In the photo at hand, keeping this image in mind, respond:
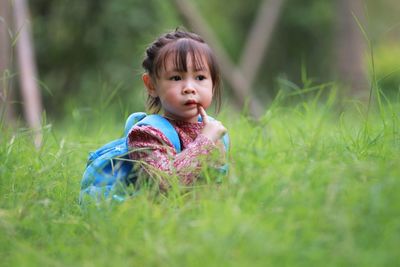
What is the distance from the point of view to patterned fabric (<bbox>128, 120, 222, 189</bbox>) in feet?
8.50

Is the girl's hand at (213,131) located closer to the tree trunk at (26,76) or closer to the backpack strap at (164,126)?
the backpack strap at (164,126)

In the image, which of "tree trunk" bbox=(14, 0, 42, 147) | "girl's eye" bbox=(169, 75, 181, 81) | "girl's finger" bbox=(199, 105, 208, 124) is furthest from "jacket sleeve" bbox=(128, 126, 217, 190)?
"tree trunk" bbox=(14, 0, 42, 147)

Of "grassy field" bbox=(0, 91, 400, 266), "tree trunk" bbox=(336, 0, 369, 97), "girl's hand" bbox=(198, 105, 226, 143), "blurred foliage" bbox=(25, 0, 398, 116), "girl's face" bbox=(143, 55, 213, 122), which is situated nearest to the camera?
"grassy field" bbox=(0, 91, 400, 266)

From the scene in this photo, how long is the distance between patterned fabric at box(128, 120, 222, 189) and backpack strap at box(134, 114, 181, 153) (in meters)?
0.03

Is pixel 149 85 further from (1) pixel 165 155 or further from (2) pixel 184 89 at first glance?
(1) pixel 165 155

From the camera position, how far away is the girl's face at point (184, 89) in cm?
282

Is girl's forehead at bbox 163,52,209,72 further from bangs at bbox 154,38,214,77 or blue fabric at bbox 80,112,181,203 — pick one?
blue fabric at bbox 80,112,181,203

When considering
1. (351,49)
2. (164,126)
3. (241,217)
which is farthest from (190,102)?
(351,49)

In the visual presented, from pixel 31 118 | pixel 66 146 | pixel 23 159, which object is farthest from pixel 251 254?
pixel 31 118

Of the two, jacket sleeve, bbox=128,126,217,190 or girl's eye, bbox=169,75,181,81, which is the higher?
girl's eye, bbox=169,75,181,81

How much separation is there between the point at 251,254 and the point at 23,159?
5.36 ft

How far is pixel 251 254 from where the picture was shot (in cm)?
185

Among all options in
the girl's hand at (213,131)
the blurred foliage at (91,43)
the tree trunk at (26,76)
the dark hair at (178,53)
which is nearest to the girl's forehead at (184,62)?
the dark hair at (178,53)

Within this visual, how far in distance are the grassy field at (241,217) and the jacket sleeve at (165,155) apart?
9cm
